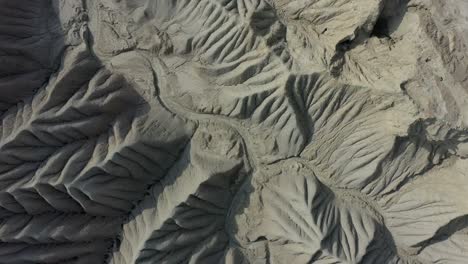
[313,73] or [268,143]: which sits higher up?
[313,73]

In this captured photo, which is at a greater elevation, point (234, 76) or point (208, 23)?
point (208, 23)

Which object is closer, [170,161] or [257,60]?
[257,60]

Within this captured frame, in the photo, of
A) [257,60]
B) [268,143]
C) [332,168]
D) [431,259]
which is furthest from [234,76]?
[431,259]

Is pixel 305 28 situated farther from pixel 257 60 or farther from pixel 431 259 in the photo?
pixel 431 259

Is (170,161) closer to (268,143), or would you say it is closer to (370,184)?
(268,143)

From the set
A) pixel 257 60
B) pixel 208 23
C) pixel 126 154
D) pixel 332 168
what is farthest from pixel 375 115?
pixel 126 154

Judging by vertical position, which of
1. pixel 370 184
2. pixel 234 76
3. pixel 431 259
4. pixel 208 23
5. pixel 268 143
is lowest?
pixel 431 259
